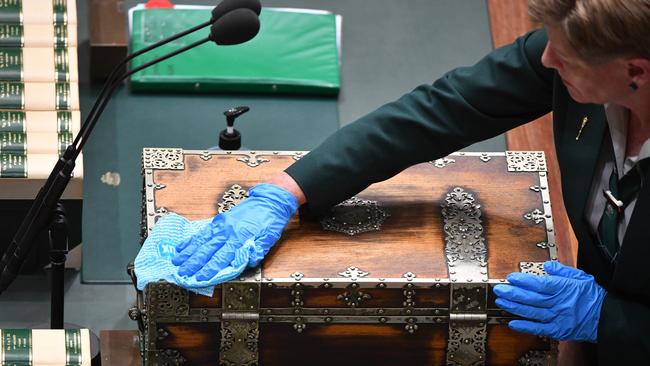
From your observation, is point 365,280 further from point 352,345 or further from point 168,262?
point 168,262

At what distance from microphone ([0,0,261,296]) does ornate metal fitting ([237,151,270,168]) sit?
1.70 feet

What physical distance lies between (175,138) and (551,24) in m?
2.37

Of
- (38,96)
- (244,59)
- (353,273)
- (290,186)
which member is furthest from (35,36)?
(353,273)

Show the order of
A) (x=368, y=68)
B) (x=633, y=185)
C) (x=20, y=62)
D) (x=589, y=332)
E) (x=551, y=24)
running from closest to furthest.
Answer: (x=551, y=24)
(x=633, y=185)
(x=589, y=332)
(x=20, y=62)
(x=368, y=68)

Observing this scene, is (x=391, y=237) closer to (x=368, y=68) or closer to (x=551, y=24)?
(x=551, y=24)

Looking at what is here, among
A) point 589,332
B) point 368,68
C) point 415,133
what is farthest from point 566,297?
point 368,68

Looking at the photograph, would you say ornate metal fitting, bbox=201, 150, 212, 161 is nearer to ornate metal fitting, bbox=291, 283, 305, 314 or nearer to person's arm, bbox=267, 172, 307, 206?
person's arm, bbox=267, 172, 307, 206

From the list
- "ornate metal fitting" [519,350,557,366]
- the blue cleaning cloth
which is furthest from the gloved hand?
"ornate metal fitting" [519,350,557,366]

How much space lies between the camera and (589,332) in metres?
2.88

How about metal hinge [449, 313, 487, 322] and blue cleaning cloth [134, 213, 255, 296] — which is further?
metal hinge [449, 313, 487, 322]

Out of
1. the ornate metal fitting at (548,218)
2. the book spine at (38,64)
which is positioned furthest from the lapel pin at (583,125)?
the book spine at (38,64)

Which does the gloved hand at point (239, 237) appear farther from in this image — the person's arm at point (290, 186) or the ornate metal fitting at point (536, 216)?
the ornate metal fitting at point (536, 216)

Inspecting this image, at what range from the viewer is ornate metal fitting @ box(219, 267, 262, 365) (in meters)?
2.89

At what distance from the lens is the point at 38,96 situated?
3936 mm
